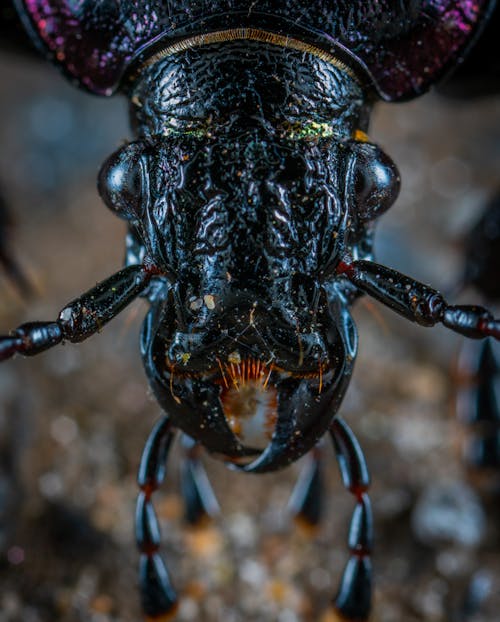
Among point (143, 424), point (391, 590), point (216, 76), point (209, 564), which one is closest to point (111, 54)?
point (216, 76)

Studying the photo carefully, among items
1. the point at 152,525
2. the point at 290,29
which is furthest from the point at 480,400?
the point at 290,29

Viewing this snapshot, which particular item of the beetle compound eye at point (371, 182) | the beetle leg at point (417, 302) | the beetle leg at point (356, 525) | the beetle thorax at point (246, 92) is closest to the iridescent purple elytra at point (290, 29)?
the beetle thorax at point (246, 92)

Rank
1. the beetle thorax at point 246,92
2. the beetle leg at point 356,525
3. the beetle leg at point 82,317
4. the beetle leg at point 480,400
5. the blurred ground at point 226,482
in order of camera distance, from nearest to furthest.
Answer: the beetle leg at point 82,317 < the beetle thorax at point 246,92 < the beetle leg at point 356,525 < the blurred ground at point 226,482 < the beetle leg at point 480,400

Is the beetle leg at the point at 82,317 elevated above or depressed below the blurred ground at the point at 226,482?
above

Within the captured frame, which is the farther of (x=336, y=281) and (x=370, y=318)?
(x=370, y=318)

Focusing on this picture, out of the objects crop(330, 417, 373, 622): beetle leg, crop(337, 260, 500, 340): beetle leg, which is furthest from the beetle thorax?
crop(330, 417, 373, 622): beetle leg

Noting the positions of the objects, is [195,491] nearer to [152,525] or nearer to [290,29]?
[152,525]

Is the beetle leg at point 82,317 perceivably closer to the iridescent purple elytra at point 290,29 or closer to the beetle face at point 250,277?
the beetle face at point 250,277

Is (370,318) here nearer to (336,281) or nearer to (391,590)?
(391,590)
